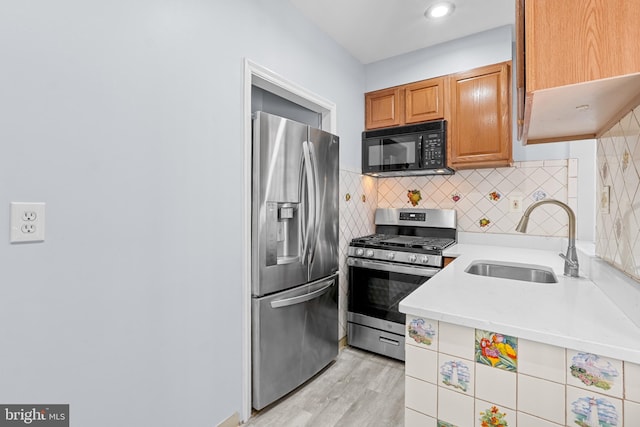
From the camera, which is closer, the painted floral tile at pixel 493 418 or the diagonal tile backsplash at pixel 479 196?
the painted floral tile at pixel 493 418

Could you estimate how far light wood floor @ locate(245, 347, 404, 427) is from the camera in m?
1.72

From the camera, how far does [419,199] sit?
2.94 meters

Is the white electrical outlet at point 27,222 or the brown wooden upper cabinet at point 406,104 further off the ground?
the brown wooden upper cabinet at point 406,104

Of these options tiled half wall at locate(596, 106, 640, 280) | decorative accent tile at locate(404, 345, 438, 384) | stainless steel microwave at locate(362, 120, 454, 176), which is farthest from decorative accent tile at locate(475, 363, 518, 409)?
stainless steel microwave at locate(362, 120, 454, 176)

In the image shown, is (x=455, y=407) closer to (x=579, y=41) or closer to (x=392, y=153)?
(x=579, y=41)

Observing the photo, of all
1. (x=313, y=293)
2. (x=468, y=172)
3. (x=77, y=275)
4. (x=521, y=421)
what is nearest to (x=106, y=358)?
(x=77, y=275)

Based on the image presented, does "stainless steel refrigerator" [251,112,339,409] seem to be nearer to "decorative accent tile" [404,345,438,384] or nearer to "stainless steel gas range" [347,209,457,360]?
"stainless steel gas range" [347,209,457,360]

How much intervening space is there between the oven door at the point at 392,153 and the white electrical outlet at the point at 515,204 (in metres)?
0.82

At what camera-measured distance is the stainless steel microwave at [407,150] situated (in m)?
2.45

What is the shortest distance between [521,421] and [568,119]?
A: 100cm

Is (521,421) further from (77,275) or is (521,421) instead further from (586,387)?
(77,275)

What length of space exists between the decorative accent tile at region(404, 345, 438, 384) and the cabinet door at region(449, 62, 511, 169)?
5.87 ft

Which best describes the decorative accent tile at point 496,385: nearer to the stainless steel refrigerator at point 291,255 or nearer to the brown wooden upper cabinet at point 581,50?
the brown wooden upper cabinet at point 581,50

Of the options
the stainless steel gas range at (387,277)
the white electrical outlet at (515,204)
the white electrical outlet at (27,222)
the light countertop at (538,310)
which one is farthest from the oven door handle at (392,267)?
the white electrical outlet at (27,222)
